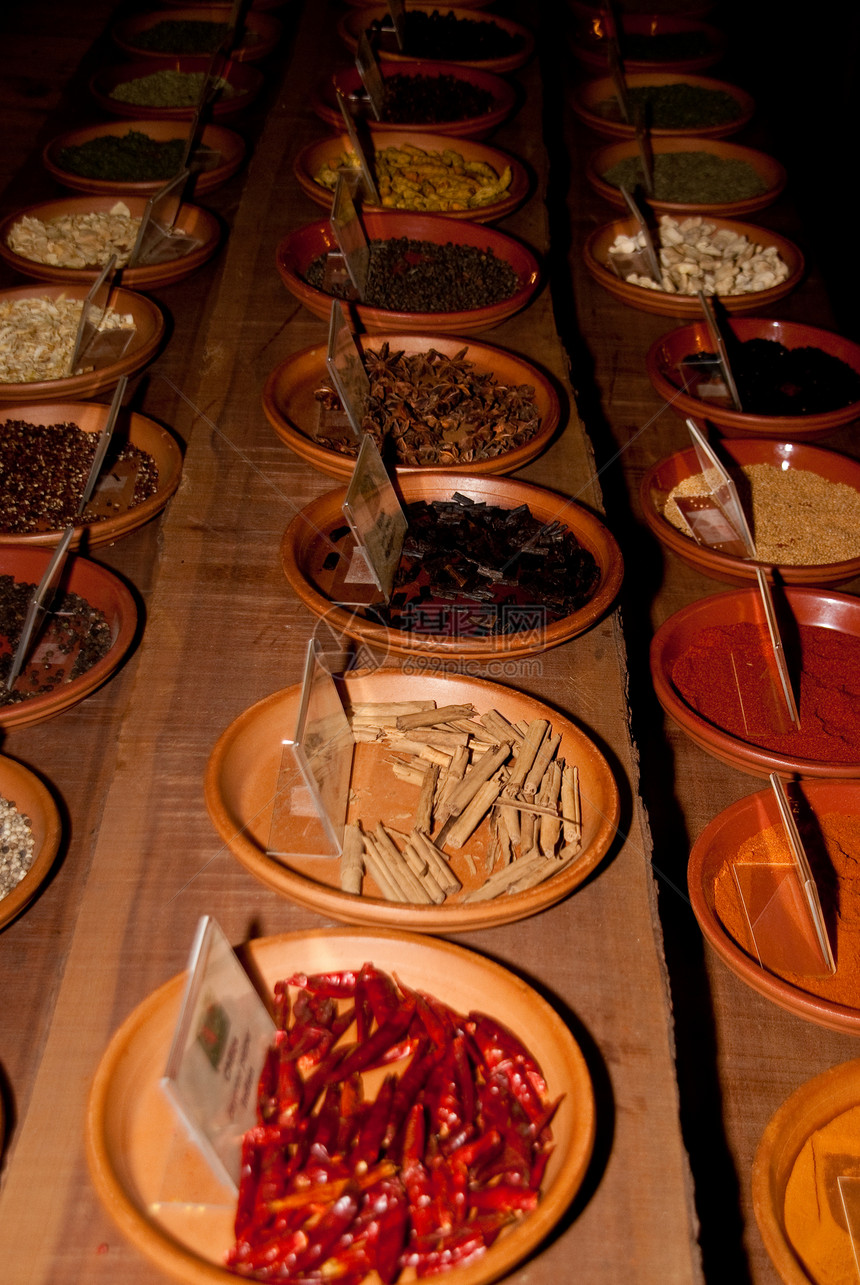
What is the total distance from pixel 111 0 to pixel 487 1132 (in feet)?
18.7

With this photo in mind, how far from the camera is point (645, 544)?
2.07 metres

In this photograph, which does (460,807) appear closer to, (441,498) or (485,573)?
(485,573)

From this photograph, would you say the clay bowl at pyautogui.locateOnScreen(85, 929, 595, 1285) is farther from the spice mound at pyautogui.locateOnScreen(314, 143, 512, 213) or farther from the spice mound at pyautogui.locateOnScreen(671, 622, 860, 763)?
the spice mound at pyautogui.locateOnScreen(314, 143, 512, 213)

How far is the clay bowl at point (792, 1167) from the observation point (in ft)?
3.46

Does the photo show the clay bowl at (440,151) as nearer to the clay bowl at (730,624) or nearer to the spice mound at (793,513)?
the spice mound at (793,513)

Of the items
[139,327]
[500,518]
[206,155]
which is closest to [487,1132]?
[500,518]

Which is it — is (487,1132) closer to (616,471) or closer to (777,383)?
(616,471)

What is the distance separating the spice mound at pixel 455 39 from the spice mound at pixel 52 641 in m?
2.85

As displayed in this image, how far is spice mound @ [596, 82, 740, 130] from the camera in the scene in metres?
3.58

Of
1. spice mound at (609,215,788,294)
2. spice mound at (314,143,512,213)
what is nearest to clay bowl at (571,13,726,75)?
spice mound at (314,143,512,213)

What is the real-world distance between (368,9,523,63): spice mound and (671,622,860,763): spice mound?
283cm

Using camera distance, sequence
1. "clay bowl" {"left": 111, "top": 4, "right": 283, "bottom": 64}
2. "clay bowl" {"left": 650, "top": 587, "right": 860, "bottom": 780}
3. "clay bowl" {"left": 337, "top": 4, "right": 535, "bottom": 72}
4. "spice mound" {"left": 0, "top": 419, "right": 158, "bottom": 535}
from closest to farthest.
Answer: "clay bowl" {"left": 650, "top": 587, "right": 860, "bottom": 780}, "spice mound" {"left": 0, "top": 419, "right": 158, "bottom": 535}, "clay bowl" {"left": 337, "top": 4, "right": 535, "bottom": 72}, "clay bowl" {"left": 111, "top": 4, "right": 283, "bottom": 64}

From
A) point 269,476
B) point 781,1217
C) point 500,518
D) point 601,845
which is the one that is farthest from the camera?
point 269,476

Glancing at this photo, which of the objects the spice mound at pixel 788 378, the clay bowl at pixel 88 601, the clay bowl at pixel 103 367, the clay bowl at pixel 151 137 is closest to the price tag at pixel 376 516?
the clay bowl at pixel 88 601
